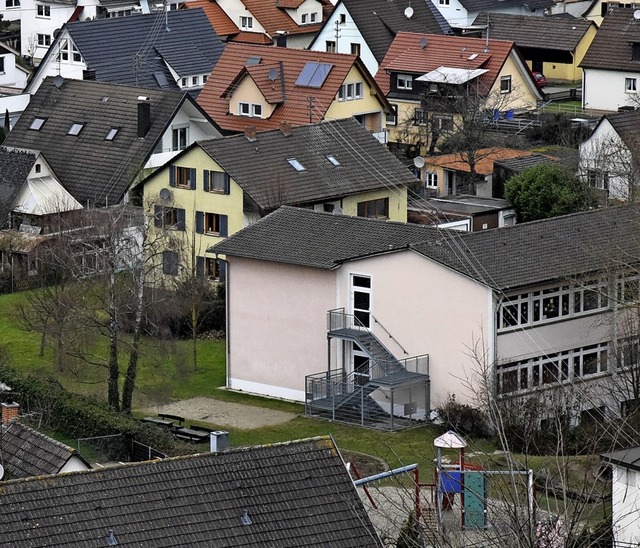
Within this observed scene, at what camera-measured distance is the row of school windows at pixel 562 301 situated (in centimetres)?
4138

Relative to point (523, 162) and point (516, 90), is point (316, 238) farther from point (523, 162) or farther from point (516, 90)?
point (516, 90)

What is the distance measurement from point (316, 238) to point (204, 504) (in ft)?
61.1

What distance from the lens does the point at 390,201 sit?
53.8 meters

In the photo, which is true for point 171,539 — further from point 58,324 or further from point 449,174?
point 449,174

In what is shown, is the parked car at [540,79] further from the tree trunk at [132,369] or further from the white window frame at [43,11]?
the tree trunk at [132,369]

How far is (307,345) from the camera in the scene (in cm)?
4375

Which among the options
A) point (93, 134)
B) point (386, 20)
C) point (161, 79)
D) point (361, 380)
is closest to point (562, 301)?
point (361, 380)

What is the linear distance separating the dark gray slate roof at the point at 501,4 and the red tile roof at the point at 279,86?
73.9 ft

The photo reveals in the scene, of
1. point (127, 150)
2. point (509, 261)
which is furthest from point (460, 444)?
point (127, 150)

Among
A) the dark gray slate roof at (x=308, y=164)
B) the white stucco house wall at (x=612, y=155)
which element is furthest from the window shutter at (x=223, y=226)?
the white stucco house wall at (x=612, y=155)

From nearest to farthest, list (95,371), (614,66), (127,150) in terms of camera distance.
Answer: (95,371), (127,150), (614,66)

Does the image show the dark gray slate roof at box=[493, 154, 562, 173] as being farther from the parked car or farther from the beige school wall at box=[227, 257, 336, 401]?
the parked car

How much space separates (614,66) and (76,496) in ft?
171

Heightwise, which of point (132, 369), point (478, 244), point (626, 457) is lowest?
point (132, 369)
